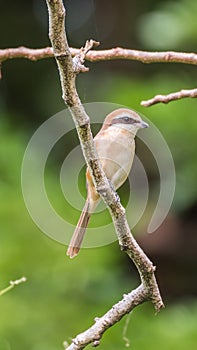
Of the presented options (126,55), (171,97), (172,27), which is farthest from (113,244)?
(171,97)

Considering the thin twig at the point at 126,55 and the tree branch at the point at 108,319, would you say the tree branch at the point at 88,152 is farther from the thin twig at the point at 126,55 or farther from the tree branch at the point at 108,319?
the thin twig at the point at 126,55

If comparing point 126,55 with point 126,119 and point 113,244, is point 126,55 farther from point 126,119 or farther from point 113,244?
point 113,244

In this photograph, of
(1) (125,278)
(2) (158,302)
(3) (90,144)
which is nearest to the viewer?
(3) (90,144)

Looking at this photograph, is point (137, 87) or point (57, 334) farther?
point (137, 87)

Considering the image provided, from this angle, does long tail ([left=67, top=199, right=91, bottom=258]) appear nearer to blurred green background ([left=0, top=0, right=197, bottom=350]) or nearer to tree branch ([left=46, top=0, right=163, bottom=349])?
tree branch ([left=46, top=0, right=163, bottom=349])

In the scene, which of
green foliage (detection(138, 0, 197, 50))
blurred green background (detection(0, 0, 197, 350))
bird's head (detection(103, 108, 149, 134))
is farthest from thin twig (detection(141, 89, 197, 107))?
green foliage (detection(138, 0, 197, 50))

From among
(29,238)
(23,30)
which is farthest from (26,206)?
(23,30)

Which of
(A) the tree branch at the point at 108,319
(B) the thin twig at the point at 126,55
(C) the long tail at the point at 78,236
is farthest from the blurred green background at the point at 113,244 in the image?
(A) the tree branch at the point at 108,319

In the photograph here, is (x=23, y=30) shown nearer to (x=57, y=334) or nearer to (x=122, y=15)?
(x=122, y=15)
